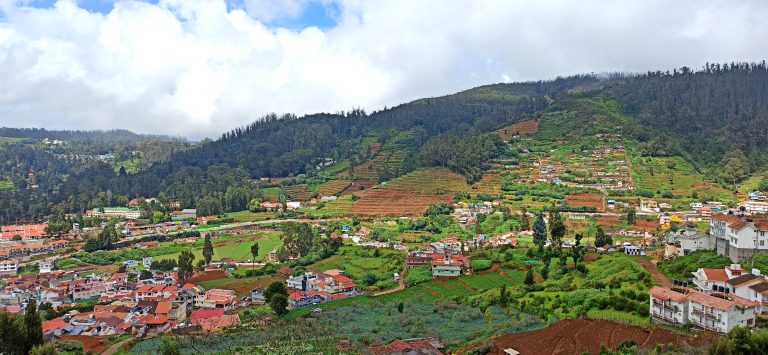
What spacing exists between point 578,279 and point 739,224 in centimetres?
816

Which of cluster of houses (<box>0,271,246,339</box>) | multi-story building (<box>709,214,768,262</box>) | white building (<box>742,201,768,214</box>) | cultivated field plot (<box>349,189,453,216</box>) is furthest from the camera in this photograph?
cultivated field plot (<box>349,189,453,216</box>)

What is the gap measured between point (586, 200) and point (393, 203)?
21757 mm

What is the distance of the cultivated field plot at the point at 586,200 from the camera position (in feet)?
196

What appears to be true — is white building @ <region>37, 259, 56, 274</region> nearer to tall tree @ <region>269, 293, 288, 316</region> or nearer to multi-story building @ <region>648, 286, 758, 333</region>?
tall tree @ <region>269, 293, 288, 316</region>

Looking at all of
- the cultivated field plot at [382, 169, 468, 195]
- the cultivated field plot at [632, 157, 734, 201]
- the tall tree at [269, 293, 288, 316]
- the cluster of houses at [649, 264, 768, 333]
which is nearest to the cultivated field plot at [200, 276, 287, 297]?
the tall tree at [269, 293, 288, 316]

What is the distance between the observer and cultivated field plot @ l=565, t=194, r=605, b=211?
196ft

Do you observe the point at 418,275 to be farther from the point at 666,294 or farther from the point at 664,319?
the point at 666,294

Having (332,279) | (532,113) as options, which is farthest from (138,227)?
(532,113)

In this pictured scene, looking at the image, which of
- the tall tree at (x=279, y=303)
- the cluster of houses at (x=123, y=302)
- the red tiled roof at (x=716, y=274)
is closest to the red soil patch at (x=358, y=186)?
the cluster of houses at (x=123, y=302)

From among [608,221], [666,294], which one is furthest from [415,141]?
[666,294]

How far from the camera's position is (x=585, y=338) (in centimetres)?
2345

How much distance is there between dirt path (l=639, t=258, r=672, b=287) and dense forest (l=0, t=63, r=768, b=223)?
1612 inches

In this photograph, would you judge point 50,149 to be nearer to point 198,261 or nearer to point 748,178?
point 198,261

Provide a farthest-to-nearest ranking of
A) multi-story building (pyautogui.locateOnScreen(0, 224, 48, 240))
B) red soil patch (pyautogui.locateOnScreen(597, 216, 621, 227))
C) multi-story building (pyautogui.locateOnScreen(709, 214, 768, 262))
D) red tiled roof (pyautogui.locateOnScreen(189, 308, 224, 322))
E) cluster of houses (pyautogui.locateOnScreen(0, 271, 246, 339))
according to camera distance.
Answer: multi-story building (pyautogui.locateOnScreen(0, 224, 48, 240)) < red soil patch (pyautogui.locateOnScreen(597, 216, 621, 227)) < red tiled roof (pyautogui.locateOnScreen(189, 308, 224, 322)) < cluster of houses (pyautogui.locateOnScreen(0, 271, 246, 339)) < multi-story building (pyautogui.locateOnScreen(709, 214, 768, 262))
